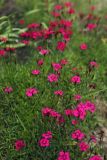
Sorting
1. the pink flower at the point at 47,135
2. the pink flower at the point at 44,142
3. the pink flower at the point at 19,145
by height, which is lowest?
the pink flower at the point at 19,145

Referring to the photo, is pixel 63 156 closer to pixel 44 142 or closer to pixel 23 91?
pixel 44 142

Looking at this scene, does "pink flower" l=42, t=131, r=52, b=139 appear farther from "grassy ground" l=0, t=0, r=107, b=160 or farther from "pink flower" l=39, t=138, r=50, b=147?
"grassy ground" l=0, t=0, r=107, b=160

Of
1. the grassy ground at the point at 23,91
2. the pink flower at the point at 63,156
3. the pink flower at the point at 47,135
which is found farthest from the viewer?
the grassy ground at the point at 23,91

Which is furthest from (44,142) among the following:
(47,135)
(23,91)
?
(23,91)

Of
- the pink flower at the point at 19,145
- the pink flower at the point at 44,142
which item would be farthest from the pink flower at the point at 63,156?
the pink flower at the point at 19,145

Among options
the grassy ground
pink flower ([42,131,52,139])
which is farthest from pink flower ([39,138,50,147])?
the grassy ground

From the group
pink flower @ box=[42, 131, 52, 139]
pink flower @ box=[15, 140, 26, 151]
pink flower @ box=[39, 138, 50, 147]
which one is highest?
pink flower @ box=[42, 131, 52, 139]

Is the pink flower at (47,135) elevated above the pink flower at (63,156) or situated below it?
above

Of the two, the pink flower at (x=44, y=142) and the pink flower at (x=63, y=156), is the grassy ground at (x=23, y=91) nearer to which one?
the pink flower at (x=44, y=142)

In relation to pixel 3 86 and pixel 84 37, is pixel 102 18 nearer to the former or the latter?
pixel 84 37

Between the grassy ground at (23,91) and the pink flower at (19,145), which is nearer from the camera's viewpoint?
the pink flower at (19,145)

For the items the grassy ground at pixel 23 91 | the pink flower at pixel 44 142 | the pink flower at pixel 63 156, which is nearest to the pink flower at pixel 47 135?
the pink flower at pixel 44 142

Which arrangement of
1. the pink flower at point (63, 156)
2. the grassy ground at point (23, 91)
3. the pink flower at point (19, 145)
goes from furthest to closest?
the grassy ground at point (23, 91)
the pink flower at point (19, 145)
the pink flower at point (63, 156)
